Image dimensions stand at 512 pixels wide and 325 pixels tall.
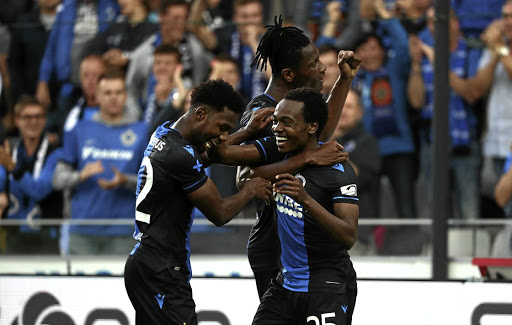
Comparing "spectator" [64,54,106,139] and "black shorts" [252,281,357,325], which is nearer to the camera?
"black shorts" [252,281,357,325]

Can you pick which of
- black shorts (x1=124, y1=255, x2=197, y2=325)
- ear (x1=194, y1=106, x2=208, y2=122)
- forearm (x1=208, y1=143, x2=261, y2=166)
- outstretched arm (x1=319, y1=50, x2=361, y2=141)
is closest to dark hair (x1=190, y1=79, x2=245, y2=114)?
ear (x1=194, y1=106, x2=208, y2=122)

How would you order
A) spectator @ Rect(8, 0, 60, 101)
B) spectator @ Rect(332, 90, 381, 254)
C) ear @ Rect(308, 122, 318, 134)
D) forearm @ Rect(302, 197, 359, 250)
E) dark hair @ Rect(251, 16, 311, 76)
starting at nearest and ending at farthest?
forearm @ Rect(302, 197, 359, 250) → ear @ Rect(308, 122, 318, 134) → dark hair @ Rect(251, 16, 311, 76) → spectator @ Rect(332, 90, 381, 254) → spectator @ Rect(8, 0, 60, 101)

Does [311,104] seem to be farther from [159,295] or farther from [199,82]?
[199,82]

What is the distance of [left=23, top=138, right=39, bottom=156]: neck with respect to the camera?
348 inches

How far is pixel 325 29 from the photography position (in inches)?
338

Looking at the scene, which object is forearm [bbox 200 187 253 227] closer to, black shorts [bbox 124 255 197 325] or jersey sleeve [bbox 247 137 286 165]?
jersey sleeve [bbox 247 137 286 165]

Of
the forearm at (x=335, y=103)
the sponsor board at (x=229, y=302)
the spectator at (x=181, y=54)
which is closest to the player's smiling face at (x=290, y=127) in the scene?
the forearm at (x=335, y=103)

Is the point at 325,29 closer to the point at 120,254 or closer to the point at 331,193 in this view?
the point at 120,254

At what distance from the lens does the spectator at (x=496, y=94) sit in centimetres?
804

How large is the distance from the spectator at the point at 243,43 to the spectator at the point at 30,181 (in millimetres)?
1704

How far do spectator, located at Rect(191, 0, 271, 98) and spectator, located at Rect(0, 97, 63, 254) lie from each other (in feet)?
5.59

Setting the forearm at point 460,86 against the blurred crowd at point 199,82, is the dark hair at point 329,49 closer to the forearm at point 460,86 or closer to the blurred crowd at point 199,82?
the blurred crowd at point 199,82

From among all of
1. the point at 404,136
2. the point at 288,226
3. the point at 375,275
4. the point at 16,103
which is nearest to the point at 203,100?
the point at 288,226

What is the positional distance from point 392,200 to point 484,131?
3.23ft
